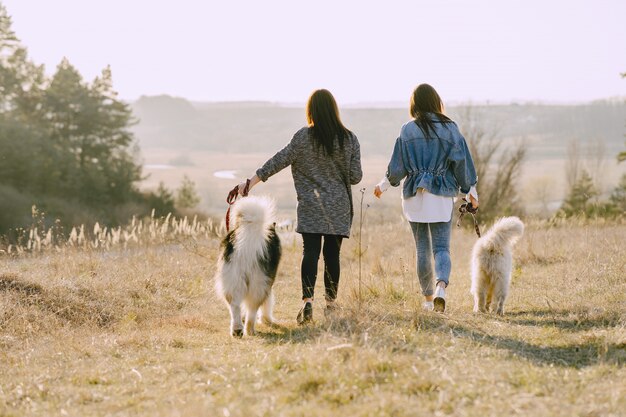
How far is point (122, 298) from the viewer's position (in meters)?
8.05

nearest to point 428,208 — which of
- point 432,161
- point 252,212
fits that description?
point 432,161

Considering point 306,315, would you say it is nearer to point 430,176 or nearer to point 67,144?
point 430,176

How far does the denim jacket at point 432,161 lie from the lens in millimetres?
6258

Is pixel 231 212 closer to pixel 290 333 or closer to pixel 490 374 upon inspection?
pixel 290 333

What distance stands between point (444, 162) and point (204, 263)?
18.9 feet

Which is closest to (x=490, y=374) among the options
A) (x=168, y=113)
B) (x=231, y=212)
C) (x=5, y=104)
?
(x=231, y=212)

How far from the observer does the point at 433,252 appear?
21.2ft

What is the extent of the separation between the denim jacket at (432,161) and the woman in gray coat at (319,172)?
504mm

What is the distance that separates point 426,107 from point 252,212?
2069 mm

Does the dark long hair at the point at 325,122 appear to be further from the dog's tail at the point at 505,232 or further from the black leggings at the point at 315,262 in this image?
the dog's tail at the point at 505,232

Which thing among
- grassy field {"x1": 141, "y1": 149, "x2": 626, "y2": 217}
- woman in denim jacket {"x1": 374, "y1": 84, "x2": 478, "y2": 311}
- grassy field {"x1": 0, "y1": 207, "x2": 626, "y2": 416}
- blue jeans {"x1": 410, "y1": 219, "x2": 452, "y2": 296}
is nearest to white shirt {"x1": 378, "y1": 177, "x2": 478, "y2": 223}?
woman in denim jacket {"x1": 374, "y1": 84, "x2": 478, "y2": 311}

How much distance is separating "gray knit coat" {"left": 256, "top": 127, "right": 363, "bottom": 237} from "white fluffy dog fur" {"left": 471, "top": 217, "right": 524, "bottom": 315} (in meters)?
1.69

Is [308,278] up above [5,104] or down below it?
below

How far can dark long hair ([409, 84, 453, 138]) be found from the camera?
6.26 metres
